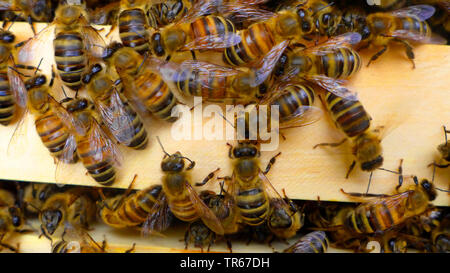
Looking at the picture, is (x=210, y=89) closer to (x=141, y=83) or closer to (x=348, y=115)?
→ (x=141, y=83)

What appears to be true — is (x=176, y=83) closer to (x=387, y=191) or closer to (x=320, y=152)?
(x=320, y=152)

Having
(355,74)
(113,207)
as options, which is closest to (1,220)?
(113,207)

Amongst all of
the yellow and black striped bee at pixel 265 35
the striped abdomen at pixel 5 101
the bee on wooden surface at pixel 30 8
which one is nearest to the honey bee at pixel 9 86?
the striped abdomen at pixel 5 101

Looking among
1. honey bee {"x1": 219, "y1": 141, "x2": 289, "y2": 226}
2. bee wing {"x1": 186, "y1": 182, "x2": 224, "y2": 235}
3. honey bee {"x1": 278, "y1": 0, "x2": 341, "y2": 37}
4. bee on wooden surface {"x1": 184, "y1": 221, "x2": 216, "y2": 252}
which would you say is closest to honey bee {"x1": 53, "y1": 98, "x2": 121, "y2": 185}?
bee wing {"x1": 186, "y1": 182, "x2": 224, "y2": 235}

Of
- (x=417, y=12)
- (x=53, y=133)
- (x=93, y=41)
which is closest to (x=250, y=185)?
(x=53, y=133)

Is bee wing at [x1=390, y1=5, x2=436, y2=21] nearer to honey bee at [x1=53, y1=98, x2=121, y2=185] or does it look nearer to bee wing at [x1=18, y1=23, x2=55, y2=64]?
honey bee at [x1=53, y1=98, x2=121, y2=185]
